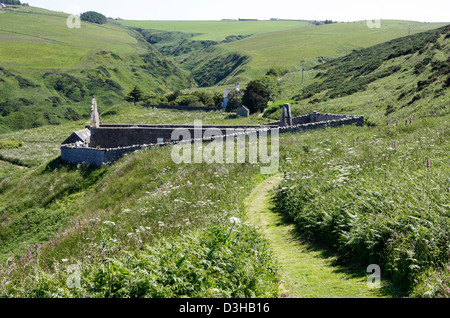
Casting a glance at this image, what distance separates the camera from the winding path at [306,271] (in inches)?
249

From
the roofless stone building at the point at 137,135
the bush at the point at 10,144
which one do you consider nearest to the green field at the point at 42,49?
the bush at the point at 10,144

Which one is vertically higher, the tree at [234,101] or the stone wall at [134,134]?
the tree at [234,101]

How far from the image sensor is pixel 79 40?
195 meters

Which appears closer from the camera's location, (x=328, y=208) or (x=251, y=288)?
(x=251, y=288)

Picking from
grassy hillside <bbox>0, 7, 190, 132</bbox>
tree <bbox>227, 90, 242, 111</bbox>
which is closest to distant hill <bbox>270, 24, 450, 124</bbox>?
tree <bbox>227, 90, 242, 111</bbox>

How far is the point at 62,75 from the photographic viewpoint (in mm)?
137000

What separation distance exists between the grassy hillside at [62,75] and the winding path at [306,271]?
106 meters

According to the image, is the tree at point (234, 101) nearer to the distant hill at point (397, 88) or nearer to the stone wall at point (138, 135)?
the distant hill at point (397, 88)

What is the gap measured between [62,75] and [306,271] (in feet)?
478

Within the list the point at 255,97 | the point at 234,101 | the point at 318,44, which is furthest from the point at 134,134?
the point at 318,44

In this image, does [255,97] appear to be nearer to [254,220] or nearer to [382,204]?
[254,220]

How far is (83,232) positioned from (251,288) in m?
7.79
